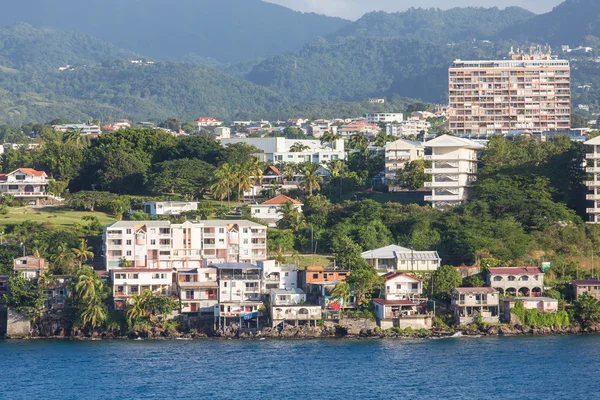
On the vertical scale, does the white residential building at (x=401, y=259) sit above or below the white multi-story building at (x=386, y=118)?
below

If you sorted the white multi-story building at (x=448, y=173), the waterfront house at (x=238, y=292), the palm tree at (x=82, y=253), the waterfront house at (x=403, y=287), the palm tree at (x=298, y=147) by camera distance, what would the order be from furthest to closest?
the palm tree at (x=298, y=147)
the white multi-story building at (x=448, y=173)
the palm tree at (x=82, y=253)
the waterfront house at (x=403, y=287)
the waterfront house at (x=238, y=292)

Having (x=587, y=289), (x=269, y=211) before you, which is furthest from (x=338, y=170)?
(x=587, y=289)

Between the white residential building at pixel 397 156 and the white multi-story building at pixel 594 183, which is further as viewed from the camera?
the white residential building at pixel 397 156

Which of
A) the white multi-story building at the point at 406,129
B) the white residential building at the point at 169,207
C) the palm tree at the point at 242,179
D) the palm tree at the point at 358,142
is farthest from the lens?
the white multi-story building at the point at 406,129

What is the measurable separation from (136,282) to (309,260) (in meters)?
8.95

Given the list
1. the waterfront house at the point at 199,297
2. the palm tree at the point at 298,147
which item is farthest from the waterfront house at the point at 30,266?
the palm tree at the point at 298,147

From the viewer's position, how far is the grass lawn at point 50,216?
6064cm

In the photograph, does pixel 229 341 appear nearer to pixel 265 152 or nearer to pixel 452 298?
pixel 452 298

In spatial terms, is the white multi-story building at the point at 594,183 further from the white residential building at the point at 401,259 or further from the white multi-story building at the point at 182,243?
the white multi-story building at the point at 182,243

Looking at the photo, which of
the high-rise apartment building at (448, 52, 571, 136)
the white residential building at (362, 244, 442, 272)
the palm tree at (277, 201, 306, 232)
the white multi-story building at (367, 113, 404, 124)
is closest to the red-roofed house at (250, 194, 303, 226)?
the palm tree at (277, 201, 306, 232)

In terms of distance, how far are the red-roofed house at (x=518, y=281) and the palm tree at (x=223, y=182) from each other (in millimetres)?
19867

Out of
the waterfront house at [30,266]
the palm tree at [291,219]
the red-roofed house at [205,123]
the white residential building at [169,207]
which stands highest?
the red-roofed house at [205,123]

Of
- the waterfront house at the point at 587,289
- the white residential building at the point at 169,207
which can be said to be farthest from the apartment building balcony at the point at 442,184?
the waterfront house at the point at 587,289

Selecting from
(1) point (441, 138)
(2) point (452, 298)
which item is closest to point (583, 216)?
(1) point (441, 138)
